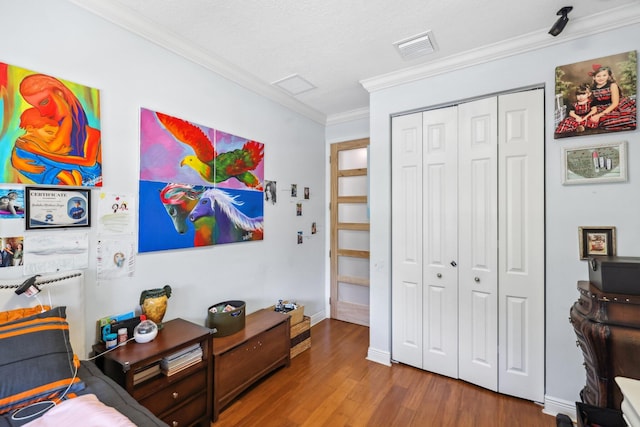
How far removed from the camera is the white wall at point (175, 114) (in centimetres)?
160

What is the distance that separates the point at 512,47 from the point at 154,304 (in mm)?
3206

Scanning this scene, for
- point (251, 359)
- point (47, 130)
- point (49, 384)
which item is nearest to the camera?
point (49, 384)

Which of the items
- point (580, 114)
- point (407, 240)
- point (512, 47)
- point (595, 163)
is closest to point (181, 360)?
point (407, 240)

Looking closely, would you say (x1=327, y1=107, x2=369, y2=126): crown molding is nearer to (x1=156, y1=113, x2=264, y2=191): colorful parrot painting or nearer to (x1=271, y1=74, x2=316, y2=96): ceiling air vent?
(x1=271, y1=74, x2=316, y2=96): ceiling air vent

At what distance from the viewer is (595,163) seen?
6.24ft

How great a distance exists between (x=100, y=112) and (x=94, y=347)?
4.78 feet

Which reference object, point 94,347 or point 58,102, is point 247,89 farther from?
point 94,347

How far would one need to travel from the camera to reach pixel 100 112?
5.81 ft

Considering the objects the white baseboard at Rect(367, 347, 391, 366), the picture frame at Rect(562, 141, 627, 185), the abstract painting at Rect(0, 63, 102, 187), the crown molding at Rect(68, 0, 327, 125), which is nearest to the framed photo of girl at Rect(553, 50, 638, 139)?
the picture frame at Rect(562, 141, 627, 185)

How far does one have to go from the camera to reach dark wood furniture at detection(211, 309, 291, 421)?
200 centimetres

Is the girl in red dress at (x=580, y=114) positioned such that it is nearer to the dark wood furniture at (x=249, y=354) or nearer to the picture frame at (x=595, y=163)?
the picture frame at (x=595, y=163)

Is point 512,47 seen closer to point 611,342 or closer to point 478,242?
point 478,242

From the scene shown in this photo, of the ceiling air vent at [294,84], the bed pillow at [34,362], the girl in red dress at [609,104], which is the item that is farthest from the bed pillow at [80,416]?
the girl in red dress at [609,104]

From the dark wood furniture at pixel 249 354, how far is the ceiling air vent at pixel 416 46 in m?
2.52
